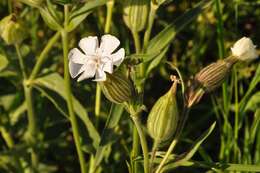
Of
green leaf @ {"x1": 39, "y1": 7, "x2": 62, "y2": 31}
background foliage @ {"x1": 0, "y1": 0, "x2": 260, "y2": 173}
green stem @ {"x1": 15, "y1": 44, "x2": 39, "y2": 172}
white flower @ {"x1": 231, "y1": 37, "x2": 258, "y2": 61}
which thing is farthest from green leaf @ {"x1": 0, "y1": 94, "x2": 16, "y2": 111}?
white flower @ {"x1": 231, "y1": 37, "x2": 258, "y2": 61}

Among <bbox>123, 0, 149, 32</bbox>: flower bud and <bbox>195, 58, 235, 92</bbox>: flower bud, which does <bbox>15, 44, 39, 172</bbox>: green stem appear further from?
<bbox>195, 58, 235, 92</bbox>: flower bud

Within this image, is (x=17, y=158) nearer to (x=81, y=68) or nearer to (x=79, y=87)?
(x=79, y=87)

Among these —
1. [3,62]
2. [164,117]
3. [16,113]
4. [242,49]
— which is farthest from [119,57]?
[16,113]

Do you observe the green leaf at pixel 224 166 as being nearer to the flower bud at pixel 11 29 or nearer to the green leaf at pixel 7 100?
the flower bud at pixel 11 29

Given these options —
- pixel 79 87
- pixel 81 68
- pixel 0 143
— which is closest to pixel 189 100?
pixel 81 68

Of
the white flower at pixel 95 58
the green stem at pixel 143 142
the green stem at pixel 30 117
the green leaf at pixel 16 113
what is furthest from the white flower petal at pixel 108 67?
the green leaf at pixel 16 113

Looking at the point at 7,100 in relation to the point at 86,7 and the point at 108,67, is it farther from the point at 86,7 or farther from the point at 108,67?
the point at 108,67
